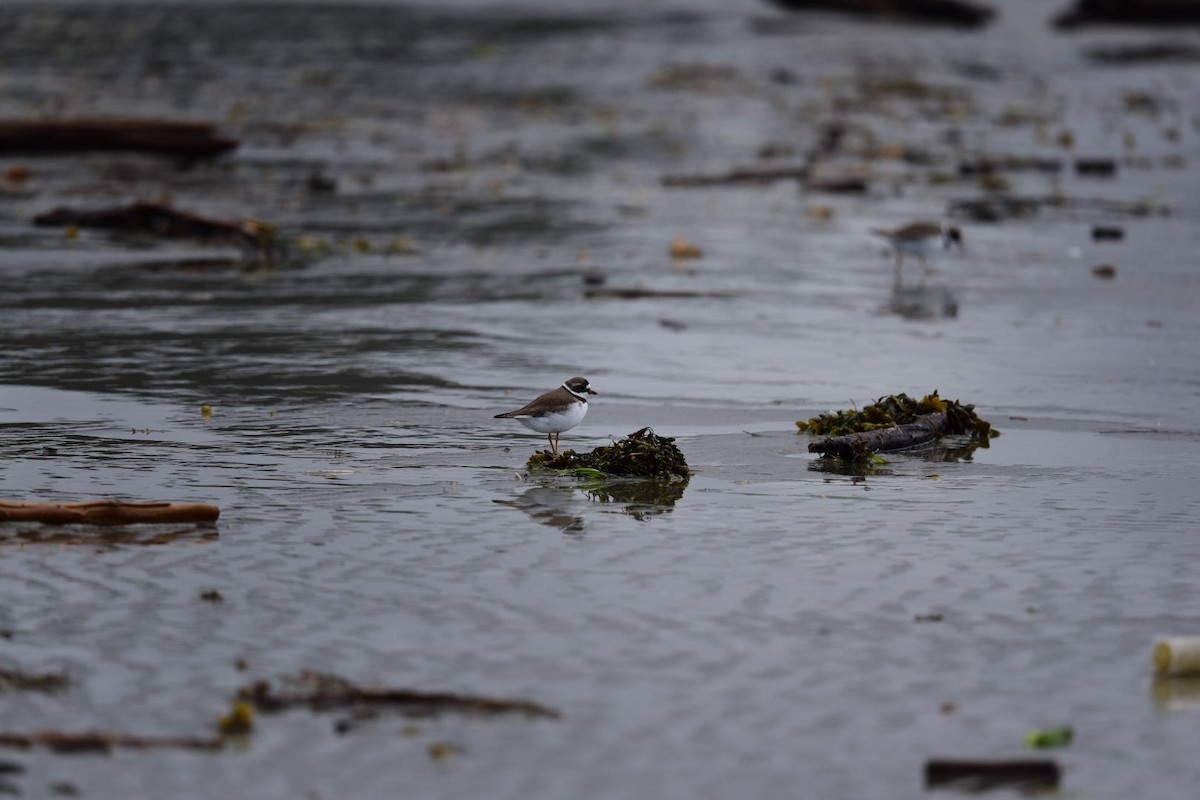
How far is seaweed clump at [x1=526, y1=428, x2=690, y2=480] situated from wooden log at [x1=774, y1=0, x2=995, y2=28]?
40.7 meters

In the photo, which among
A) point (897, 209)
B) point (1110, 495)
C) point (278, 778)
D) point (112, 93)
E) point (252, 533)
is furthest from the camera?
point (112, 93)

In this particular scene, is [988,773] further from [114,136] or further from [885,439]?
[114,136]

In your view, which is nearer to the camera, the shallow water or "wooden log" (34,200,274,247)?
the shallow water

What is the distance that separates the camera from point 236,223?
17984 mm

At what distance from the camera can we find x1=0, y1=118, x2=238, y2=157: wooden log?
75.4 feet

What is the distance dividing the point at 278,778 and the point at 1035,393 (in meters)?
7.56

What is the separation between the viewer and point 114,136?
906 inches

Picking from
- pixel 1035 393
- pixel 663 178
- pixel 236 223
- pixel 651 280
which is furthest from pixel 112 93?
pixel 1035 393

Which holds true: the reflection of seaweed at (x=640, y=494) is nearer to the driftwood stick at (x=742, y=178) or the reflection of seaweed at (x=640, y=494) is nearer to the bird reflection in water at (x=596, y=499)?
the bird reflection in water at (x=596, y=499)

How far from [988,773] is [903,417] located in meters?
5.00

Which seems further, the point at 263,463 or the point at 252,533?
the point at 263,463

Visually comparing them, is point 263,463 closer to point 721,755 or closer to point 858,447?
point 858,447

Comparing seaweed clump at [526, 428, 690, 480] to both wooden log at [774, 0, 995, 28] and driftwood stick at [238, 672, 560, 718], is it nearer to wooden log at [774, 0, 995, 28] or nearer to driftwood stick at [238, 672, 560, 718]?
driftwood stick at [238, 672, 560, 718]

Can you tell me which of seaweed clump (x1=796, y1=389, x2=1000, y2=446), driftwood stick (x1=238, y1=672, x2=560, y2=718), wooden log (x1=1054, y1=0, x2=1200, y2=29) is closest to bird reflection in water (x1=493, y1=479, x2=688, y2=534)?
seaweed clump (x1=796, y1=389, x2=1000, y2=446)
